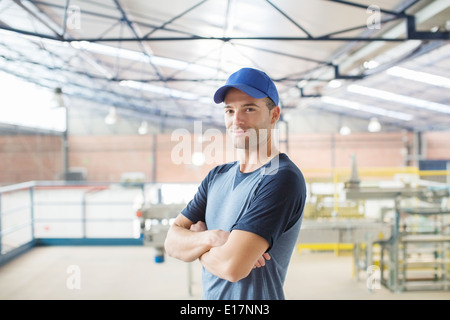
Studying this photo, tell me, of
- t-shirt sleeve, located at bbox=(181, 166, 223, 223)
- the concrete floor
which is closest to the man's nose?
t-shirt sleeve, located at bbox=(181, 166, 223, 223)

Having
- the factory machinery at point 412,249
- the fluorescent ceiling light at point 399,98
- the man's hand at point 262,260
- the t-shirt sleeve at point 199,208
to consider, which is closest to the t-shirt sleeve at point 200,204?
the t-shirt sleeve at point 199,208

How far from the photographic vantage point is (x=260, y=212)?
1090 mm

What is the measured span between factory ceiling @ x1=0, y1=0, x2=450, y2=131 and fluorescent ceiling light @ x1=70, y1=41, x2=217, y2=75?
30 millimetres

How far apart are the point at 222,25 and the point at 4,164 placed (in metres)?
15.1

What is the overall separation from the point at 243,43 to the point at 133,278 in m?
4.25

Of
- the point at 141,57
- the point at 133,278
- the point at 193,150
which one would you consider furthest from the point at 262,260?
the point at 193,150

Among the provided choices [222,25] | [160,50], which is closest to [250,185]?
[222,25]

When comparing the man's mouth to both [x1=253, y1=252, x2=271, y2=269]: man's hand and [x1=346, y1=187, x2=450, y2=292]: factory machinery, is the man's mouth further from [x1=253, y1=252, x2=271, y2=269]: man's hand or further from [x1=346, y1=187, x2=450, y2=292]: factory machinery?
[x1=346, y1=187, x2=450, y2=292]: factory machinery

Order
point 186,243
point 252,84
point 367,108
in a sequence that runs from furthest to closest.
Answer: point 367,108
point 186,243
point 252,84

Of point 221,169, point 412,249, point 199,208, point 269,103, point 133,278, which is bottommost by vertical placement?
point 133,278

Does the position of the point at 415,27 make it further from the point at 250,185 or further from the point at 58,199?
the point at 58,199

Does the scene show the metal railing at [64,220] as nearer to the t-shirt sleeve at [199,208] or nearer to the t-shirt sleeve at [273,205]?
the t-shirt sleeve at [199,208]

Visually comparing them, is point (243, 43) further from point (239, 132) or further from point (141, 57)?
point (239, 132)

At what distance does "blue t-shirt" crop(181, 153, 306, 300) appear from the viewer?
1095 mm
